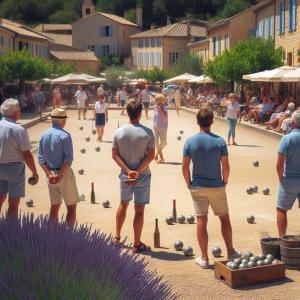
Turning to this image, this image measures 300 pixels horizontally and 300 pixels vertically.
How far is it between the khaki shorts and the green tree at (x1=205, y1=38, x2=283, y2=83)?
96.2 feet

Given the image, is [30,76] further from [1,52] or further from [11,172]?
[11,172]

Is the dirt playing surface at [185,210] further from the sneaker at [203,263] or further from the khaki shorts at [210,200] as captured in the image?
the khaki shorts at [210,200]

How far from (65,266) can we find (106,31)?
9949 centimetres

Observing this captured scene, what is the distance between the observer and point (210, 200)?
7.77 meters

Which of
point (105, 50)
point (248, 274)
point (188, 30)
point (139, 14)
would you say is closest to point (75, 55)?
point (105, 50)

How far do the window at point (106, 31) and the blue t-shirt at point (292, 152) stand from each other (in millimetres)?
93397

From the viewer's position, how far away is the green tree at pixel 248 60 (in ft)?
119

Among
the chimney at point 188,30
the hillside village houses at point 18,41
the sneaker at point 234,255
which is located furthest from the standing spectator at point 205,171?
the chimney at point 188,30

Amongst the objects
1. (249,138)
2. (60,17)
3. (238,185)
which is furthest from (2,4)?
(238,185)

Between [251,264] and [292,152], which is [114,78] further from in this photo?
[251,264]

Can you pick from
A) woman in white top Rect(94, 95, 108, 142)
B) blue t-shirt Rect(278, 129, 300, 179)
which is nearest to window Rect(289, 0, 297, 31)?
woman in white top Rect(94, 95, 108, 142)

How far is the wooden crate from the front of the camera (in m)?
7.13

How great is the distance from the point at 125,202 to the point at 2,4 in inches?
4586

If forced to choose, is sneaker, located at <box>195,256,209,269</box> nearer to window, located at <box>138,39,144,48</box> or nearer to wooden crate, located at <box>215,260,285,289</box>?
wooden crate, located at <box>215,260,285,289</box>
